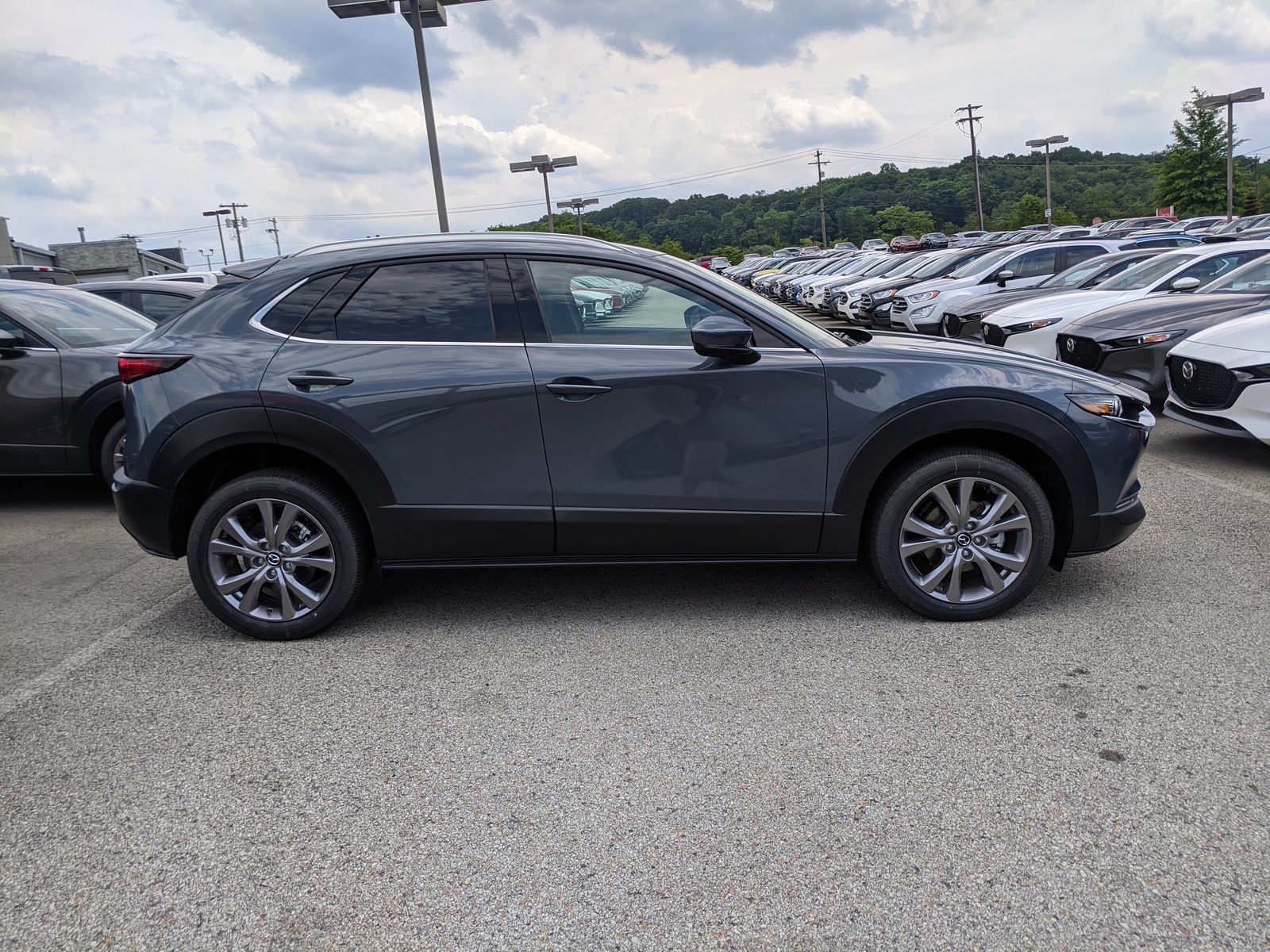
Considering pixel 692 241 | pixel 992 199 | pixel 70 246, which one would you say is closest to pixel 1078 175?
pixel 992 199

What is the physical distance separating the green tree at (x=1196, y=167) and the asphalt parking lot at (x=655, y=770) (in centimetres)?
A: 5858

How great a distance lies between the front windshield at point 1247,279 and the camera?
7.96m

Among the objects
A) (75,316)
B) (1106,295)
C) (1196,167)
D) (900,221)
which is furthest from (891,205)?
(75,316)

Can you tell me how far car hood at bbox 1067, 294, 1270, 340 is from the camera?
7.45 metres

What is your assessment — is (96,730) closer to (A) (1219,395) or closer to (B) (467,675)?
(B) (467,675)

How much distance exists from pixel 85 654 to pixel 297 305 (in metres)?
1.76

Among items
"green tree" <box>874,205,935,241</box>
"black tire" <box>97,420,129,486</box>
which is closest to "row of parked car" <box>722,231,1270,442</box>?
"black tire" <box>97,420,129,486</box>

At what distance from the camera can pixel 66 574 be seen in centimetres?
514

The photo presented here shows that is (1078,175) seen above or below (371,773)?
above

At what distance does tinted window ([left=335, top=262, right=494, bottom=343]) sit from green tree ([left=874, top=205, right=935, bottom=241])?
96.2 meters

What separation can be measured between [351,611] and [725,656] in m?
1.83

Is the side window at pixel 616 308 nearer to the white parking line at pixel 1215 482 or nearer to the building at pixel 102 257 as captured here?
the white parking line at pixel 1215 482

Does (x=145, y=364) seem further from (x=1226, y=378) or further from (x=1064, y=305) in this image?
(x=1064, y=305)

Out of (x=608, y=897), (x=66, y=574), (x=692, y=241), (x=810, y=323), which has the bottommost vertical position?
(x=608, y=897)
